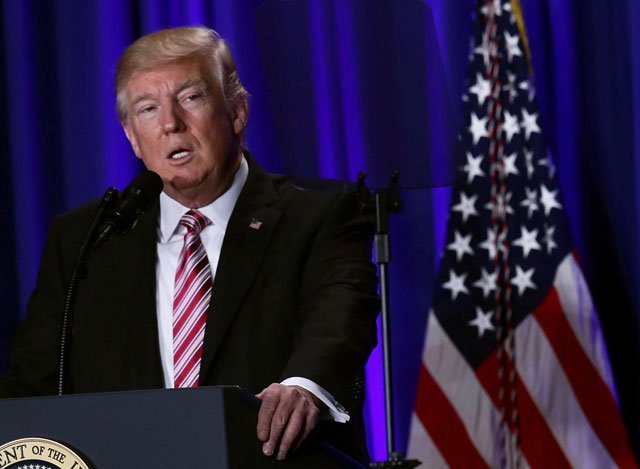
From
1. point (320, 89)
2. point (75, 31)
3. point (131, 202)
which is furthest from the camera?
point (75, 31)

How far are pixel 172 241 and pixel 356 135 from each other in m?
1.07

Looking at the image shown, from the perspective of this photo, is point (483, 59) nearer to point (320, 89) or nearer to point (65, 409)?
point (320, 89)

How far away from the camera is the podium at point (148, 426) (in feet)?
3.88

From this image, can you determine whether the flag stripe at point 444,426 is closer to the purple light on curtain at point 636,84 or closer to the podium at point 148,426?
the purple light on curtain at point 636,84

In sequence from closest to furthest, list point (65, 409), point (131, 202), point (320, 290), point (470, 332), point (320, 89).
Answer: point (65, 409)
point (131, 202)
point (320, 290)
point (320, 89)
point (470, 332)

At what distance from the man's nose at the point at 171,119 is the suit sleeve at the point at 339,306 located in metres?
0.39

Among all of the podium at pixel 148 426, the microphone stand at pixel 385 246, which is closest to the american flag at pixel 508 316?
the microphone stand at pixel 385 246

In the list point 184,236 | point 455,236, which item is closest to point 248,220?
point 184,236

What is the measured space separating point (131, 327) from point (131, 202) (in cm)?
57

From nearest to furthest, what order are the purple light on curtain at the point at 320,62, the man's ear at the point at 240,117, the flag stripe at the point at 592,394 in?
the man's ear at the point at 240,117 → the purple light on curtain at the point at 320,62 → the flag stripe at the point at 592,394

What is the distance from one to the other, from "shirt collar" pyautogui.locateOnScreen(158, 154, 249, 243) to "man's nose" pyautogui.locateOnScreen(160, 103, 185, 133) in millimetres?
161

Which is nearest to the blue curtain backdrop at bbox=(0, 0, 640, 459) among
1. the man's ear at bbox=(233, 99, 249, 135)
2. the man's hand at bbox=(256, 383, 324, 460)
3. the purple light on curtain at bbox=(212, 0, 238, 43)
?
the purple light on curtain at bbox=(212, 0, 238, 43)

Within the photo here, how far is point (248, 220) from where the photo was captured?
2283 mm

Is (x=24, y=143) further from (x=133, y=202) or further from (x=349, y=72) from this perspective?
(x=133, y=202)
